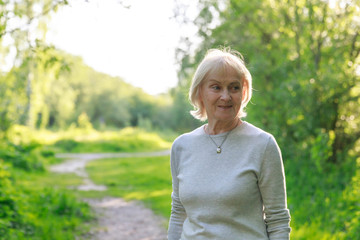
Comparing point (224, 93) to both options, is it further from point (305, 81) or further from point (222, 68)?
point (305, 81)

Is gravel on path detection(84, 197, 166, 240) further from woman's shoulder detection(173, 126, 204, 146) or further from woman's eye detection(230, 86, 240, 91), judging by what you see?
woman's eye detection(230, 86, 240, 91)

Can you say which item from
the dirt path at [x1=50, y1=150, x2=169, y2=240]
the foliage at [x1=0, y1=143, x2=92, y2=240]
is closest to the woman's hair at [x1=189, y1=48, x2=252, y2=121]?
the foliage at [x1=0, y1=143, x2=92, y2=240]

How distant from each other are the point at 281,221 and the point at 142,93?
6440cm

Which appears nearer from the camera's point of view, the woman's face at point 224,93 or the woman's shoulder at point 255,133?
the woman's shoulder at point 255,133

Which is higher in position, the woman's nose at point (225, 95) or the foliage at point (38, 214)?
the woman's nose at point (225, 95)

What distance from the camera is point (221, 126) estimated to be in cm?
230

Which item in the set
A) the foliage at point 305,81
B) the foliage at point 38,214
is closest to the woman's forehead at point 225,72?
the foliage at point 38,214

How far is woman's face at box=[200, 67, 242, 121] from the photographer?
2.19 meters

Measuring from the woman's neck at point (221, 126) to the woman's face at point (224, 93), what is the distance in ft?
0.14

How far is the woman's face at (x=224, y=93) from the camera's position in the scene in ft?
7.18

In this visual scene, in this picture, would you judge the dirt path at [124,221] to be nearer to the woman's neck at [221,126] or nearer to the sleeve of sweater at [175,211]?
the sleeve of sweater at [175,211]

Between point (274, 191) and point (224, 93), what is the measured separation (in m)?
0.55

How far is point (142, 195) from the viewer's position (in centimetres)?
1058

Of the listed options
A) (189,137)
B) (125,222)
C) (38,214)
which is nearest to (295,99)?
(125,222)
